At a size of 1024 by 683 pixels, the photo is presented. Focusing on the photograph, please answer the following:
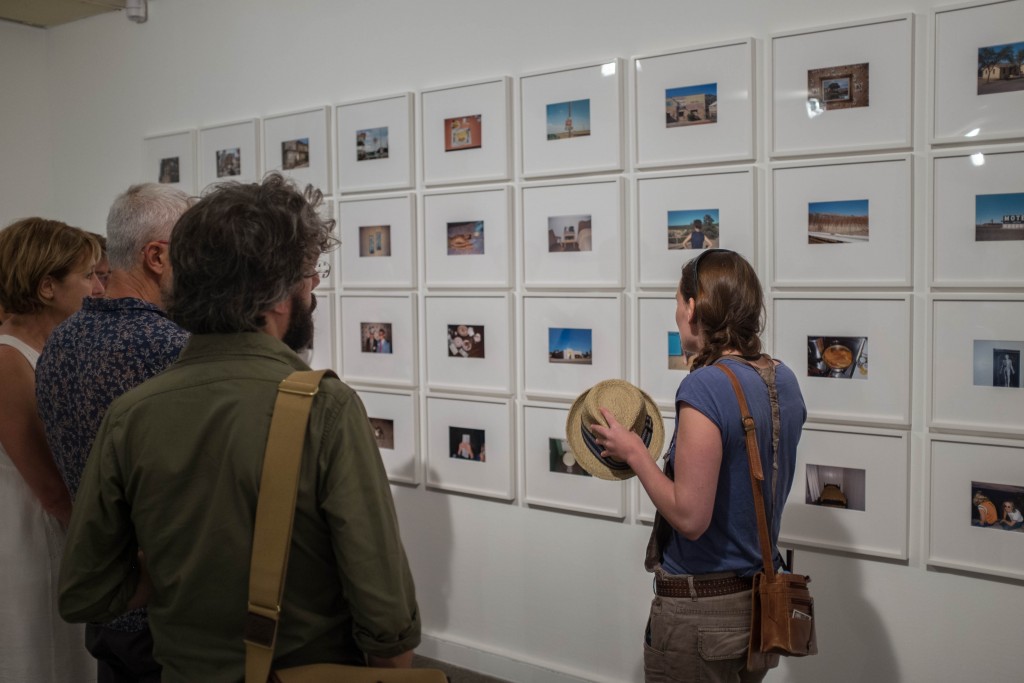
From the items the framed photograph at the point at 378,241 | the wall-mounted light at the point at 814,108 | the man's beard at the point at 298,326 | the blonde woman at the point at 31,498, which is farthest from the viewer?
the framed photograph at the point at 378,241

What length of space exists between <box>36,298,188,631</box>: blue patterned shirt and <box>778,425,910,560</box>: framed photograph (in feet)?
6.99

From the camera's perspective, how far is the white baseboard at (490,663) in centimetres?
371

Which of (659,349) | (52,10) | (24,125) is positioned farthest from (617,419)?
(24,125)

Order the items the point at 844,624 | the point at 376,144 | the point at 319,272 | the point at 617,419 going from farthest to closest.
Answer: the point at 376,144
the point at 319,272
the point at 844,624
the point at 617,419

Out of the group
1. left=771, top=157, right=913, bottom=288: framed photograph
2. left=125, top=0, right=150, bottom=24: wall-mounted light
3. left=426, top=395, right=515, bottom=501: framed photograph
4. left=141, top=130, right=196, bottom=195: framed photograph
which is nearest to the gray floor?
left=426, top=395, right=515, bottom=501: framed photograph

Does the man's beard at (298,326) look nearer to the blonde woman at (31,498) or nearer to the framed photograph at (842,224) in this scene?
the blonde woman at (31,498)

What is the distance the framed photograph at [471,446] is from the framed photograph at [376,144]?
1093mm

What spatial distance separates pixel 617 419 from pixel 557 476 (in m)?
1.23

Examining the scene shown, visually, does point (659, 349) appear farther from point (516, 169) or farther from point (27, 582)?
point (27, 582)

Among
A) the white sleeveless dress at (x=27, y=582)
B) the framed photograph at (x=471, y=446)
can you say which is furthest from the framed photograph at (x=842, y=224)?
the white sleeveless dress at (x=27, y=582)

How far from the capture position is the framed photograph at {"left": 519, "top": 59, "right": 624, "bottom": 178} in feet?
10.9

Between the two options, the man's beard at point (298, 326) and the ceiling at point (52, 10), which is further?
the ceiling at point (52, 10)

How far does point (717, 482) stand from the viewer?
212cm

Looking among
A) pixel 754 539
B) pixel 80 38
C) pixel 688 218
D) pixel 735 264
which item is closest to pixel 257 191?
pixel 735 264
